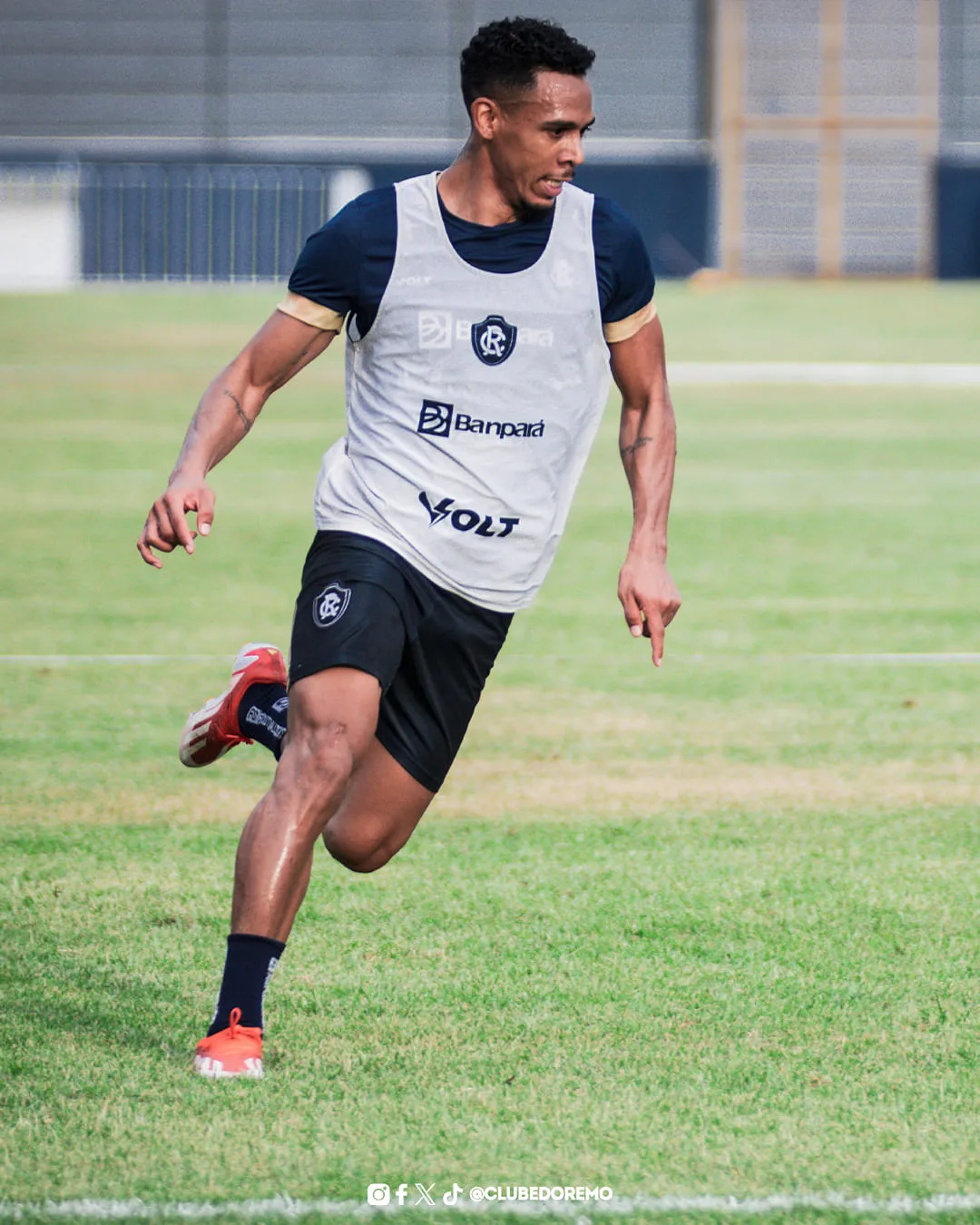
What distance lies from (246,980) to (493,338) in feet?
5.37

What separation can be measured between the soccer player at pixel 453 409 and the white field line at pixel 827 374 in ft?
68.2

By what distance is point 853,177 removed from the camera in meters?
53.2

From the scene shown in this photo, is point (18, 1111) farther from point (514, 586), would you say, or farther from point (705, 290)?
point (705, 290)

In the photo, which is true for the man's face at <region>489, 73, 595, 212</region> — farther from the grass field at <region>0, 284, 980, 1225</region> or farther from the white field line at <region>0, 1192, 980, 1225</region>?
the white field line at <region>0, 1192, 980, 1225</region>

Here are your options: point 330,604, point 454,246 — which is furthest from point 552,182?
point 330,604

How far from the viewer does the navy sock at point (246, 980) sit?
4707mm

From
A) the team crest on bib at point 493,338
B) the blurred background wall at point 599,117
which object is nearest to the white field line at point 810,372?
the blurred background wall at point 599,117

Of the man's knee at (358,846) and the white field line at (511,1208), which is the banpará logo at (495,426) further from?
the white field line at (511,1208)

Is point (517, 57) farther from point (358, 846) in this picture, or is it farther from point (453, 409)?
point (358, 846)

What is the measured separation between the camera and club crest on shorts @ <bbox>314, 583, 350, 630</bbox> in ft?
16.4

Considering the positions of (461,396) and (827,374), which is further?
(827,374)

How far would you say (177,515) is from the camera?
4.77 m

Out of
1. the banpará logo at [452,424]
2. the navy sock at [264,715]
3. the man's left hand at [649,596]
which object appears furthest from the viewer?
the navy sock at [264,715]

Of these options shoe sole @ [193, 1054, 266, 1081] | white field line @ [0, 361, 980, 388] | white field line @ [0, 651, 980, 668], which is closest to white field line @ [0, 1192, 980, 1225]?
shoe sole @ [193, 1054, 266, 1081]
